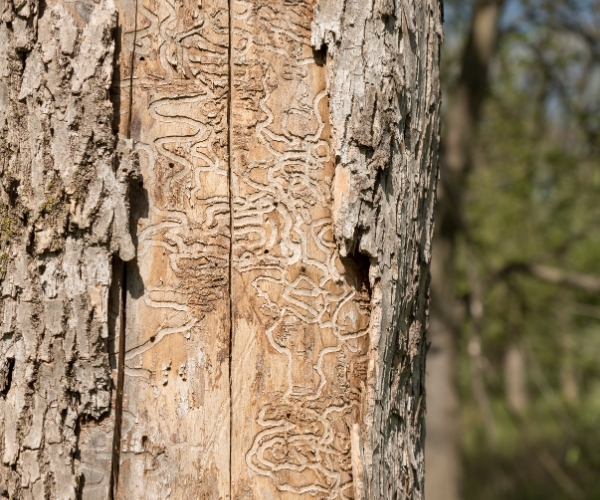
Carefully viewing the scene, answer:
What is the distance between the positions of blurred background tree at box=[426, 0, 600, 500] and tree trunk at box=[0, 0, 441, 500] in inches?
128

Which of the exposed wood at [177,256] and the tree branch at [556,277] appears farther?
the tree branch at [556,277]

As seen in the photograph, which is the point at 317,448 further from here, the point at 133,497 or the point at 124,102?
the point at 124,102

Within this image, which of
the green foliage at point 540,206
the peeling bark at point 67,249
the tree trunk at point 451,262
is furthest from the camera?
the green foliage at point 540,206

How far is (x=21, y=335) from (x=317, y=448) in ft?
1.92

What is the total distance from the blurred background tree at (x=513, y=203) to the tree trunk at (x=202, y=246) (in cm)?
326

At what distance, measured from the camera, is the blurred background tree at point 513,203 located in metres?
4.61

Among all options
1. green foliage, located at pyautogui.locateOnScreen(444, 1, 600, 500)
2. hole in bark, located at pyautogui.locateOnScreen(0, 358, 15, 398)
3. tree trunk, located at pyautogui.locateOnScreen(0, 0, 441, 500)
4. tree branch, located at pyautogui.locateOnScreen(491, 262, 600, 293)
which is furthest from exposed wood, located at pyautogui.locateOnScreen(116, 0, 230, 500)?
tree branch, located at pyautogui.locateOnScreen(491, 262, 600, 293)

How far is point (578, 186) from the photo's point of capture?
532 cm

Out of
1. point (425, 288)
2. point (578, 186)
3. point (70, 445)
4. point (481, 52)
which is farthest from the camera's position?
point (578, 186)

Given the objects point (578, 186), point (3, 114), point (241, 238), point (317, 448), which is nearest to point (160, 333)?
point (241, 238)

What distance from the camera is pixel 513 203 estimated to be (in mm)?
7195

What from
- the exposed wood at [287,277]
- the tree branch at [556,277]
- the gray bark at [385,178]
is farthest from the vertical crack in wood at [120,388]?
the tree branch at [556,277]

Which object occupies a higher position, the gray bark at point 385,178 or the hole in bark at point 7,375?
the gray bark at point 385,178

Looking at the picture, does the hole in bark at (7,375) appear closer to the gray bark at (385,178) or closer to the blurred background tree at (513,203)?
the gray bark at (385,178)
